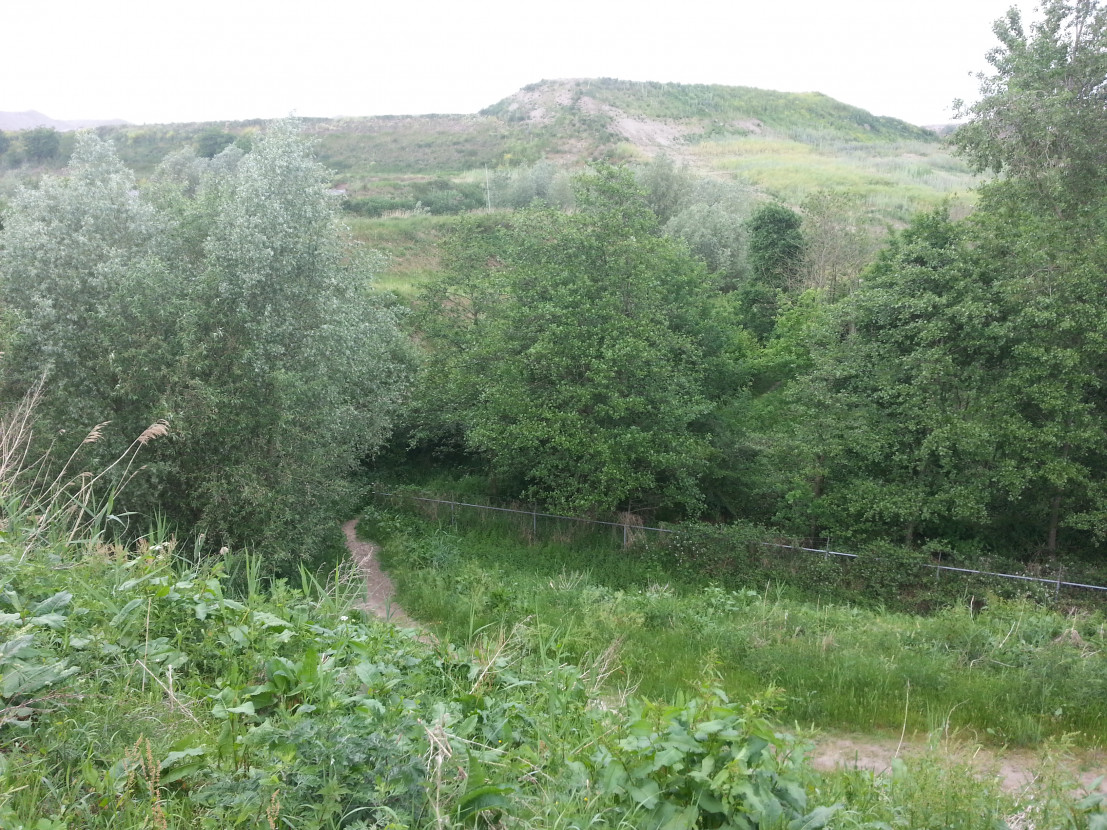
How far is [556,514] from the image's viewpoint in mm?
16688

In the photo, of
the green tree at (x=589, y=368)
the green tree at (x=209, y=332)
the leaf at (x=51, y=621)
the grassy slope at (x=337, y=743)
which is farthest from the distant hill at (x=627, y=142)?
the leaf at (x=51, y=621)

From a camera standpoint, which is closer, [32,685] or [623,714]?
[32,685]

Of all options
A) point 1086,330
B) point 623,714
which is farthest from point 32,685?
point 1086,330

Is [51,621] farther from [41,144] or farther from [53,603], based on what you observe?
[41,144]

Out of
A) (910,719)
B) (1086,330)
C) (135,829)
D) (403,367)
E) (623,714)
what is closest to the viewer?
(135,829)

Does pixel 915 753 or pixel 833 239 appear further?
pixel 833 239

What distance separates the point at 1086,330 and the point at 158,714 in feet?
51.9

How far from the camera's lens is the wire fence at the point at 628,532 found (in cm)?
1245

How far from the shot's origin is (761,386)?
24203mm

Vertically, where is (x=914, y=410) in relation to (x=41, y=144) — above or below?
below

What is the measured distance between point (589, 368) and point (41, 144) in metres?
67.9

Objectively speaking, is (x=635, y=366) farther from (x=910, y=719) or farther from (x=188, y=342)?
(x=910, y=719)

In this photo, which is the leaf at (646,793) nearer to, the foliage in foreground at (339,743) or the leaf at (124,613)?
the foliage in foreground at (339,743)

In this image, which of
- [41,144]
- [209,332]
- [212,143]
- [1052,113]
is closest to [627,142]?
[212,143]
